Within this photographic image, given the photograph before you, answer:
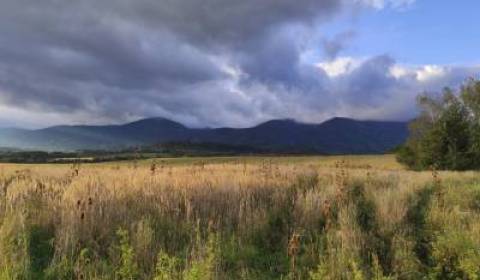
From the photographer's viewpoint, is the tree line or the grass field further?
the tree line

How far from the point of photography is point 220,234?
7.65 meters

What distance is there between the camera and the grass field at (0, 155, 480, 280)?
618 cm

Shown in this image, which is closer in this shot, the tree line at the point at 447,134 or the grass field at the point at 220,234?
the grass field at the point at 220,234

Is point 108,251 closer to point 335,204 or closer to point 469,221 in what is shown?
point 335,204

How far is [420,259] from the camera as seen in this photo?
732cm

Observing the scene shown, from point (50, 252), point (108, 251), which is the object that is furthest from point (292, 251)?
point (50, 252)

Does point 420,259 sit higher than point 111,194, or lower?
lower

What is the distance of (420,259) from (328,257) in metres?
1.58

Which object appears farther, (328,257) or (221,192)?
(221,192)

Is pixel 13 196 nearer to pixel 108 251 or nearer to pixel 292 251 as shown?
pixel 108 251

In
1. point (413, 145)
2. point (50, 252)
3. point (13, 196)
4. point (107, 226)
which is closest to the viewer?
point (50, 252)

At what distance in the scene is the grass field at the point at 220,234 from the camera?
618 cm

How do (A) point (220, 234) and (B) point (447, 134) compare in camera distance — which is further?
(B) point (447, 134)

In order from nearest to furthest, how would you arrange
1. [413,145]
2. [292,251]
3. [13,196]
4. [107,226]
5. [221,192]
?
[292,251] < [107,226] < [13,196] < [221,192] < [413,145]
